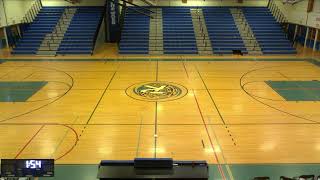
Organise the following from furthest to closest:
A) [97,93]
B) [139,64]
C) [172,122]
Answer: [139,64] < [97,93] < [172,122]

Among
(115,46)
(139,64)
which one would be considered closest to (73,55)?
(115,46)

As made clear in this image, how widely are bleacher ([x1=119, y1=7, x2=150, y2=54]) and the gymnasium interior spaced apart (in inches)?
3.3

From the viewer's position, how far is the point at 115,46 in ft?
78.7

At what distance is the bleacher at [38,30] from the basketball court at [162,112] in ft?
13.4

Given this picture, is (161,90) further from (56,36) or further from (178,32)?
(56,36)

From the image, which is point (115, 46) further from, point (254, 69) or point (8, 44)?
point (254, 69)

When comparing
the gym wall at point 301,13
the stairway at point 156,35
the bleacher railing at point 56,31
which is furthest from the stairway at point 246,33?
the bleacher railing at point 56,31

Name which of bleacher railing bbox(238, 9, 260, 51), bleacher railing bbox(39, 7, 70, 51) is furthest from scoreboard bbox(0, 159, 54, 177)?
bleacher railing bbox(238, 9, 260, 51)

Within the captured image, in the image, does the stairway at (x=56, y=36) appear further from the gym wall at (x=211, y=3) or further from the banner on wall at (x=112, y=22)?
the gym wall at (x=211, y=3)

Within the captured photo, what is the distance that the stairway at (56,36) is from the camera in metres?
21.5

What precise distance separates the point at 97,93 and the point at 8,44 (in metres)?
14.8

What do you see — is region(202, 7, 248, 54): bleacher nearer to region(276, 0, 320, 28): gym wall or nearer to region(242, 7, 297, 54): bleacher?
region(242, 7, 297, 54): bleacher

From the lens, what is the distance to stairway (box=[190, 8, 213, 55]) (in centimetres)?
2199

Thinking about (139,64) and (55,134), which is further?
(139,64)
